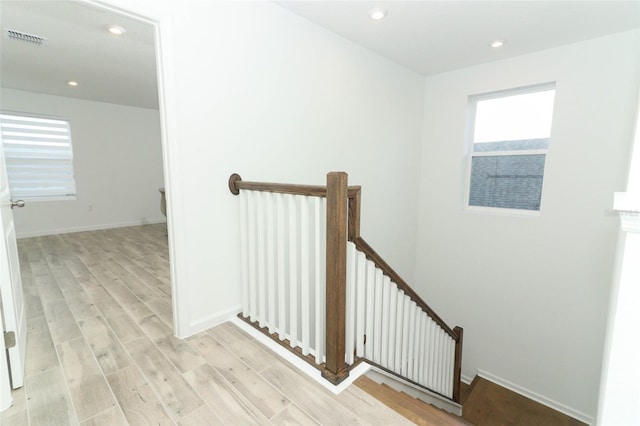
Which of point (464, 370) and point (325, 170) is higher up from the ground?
point (325, 170)

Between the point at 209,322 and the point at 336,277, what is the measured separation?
43.3 inches

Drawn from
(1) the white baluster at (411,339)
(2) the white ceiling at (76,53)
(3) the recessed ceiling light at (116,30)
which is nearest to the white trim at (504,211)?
(1) the white baluster at (411,339)

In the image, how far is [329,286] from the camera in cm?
147

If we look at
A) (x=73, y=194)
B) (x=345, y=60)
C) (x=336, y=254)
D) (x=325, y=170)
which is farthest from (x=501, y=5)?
(x=73, y=194)

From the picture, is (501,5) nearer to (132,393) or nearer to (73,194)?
(132,393)

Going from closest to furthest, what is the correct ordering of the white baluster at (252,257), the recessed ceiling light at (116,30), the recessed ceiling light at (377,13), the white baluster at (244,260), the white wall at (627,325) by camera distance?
the white wall at (627,325) → the white baluster at (252,257) → the white baluster at (244,260) → the recessed ceiling light at (377,13) → the recessed ceiling light at (116,30)

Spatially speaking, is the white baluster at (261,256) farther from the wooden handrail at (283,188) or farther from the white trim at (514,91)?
the white trim at (514,91)

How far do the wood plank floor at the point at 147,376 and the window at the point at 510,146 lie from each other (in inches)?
122

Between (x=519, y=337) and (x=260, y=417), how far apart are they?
3.35 metres

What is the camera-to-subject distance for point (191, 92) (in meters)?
1.77

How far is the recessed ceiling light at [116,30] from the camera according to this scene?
2.46 metres

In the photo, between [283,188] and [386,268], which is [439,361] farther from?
[283,188]

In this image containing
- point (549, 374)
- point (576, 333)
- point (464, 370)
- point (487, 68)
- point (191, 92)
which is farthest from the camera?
point (464, 370)

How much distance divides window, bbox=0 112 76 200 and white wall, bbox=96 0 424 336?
5.07 metres
